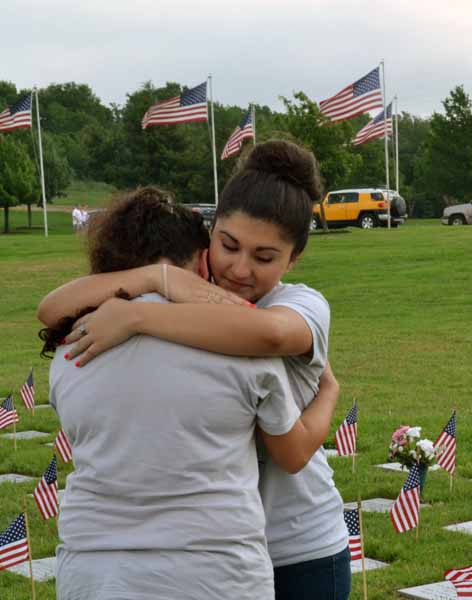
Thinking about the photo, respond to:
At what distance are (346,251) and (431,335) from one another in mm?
11670

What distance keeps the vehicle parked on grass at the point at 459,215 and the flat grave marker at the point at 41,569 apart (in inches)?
1459

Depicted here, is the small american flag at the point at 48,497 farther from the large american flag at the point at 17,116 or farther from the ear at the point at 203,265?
the large american flag at the point at 17,116

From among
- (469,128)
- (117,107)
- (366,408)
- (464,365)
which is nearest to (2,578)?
(366,408)

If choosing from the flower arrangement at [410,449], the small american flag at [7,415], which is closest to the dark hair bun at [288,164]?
the flower arrangement at [410,449]

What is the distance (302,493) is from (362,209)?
38504 mm

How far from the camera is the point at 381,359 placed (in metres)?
13.5

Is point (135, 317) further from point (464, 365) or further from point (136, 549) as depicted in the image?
point (464, 365)

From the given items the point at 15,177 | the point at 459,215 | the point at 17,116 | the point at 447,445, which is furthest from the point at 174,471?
the point at 15,177

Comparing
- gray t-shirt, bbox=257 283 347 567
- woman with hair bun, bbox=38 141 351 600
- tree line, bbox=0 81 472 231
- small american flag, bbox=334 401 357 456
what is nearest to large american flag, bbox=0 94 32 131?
tree line, bbox=0 81 472 231

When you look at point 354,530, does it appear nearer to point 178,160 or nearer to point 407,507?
point 407,507

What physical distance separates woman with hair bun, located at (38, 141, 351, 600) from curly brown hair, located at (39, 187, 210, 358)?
4 cm

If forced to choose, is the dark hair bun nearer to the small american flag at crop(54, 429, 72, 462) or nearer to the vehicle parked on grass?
the small american flag at crop(54, 429, 72, 462)

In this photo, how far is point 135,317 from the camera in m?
1.95

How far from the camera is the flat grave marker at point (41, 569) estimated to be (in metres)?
5.19
